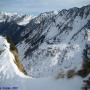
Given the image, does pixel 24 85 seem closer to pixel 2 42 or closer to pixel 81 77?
pixel 81 77

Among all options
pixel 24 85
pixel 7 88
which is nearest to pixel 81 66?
pixel 24 85

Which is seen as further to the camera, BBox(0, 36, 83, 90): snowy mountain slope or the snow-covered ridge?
the snow-covered ridge

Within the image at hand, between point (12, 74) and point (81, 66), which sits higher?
point (81, 66)

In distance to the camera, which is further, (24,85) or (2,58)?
(2,58)

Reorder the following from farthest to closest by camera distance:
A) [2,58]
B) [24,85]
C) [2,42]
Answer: [2,42]
[2,58]
[24,85]

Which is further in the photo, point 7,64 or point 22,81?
point 7,64

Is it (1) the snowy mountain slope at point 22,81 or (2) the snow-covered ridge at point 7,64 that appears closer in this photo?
(1) the snowy mountain slope at point 22,81

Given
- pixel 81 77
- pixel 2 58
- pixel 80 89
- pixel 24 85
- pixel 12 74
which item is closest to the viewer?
pixel 80 89

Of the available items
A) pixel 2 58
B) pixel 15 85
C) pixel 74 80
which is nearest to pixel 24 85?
pixel 15 85
